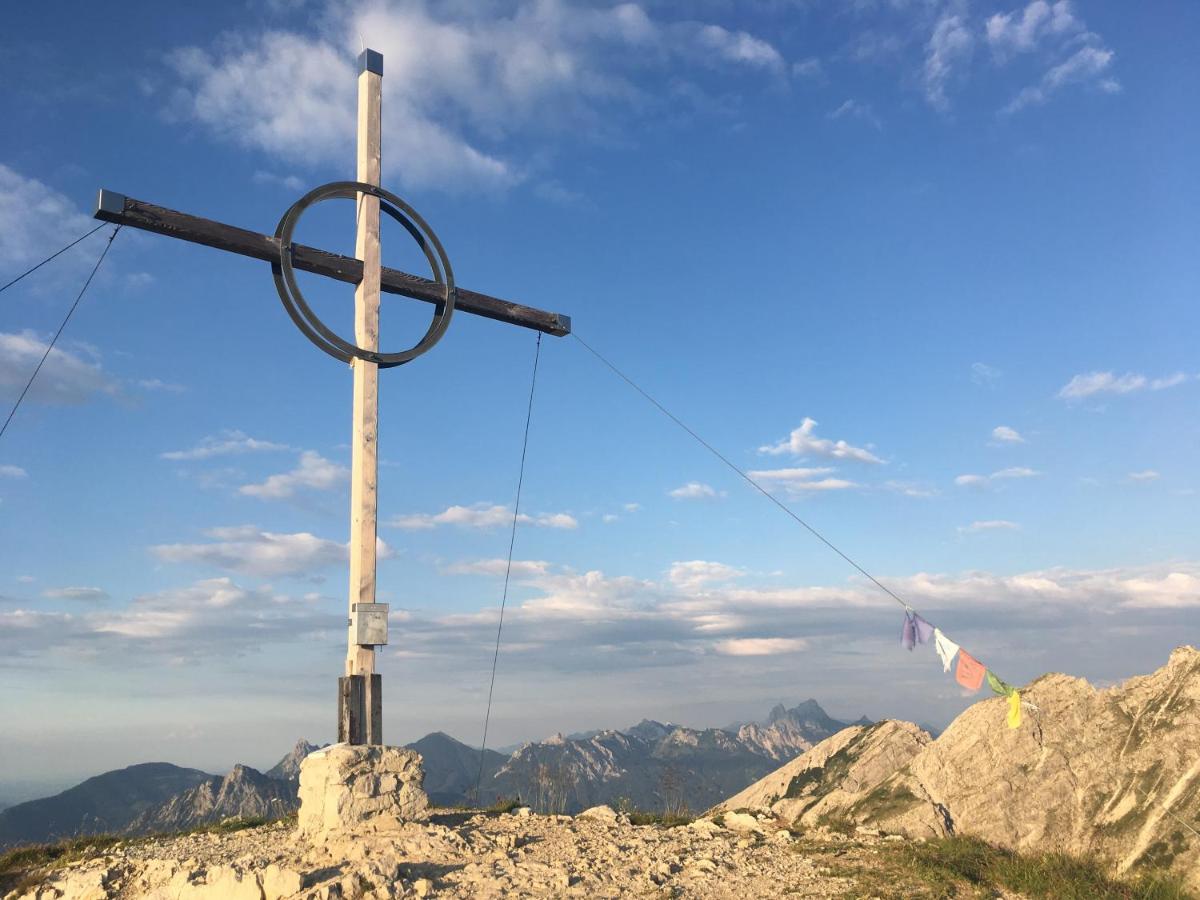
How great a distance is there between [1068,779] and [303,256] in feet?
41.5

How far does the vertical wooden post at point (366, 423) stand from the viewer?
456 inches

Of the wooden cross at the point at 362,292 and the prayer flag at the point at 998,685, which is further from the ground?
the wooden cross at the point at 362,292

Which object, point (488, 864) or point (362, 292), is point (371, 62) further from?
point (488, 864)

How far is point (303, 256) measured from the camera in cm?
1255

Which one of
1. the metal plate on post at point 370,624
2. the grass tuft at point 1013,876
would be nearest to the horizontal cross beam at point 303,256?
the metal plate on post at point 370,624

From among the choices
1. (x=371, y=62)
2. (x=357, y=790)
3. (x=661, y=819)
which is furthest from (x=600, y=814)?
(x=371, y=62)

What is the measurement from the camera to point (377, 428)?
12.4m

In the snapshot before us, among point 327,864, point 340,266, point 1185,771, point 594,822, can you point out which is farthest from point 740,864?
point 340,266

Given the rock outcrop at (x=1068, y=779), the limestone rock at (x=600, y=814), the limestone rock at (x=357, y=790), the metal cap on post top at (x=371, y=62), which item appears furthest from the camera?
the metal cap on post top at (x=371, y=62)

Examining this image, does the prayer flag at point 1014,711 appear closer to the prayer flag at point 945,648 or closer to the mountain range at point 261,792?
the prayer flag at point 945,648

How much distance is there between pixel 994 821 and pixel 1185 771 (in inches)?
90.4

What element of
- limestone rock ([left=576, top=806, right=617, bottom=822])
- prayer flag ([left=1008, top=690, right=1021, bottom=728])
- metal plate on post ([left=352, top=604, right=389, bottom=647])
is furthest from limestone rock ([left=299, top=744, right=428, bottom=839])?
prayer flag ([left=1008, top=690, right=1021, bottom=728])

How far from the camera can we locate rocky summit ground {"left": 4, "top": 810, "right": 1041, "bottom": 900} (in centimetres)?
841

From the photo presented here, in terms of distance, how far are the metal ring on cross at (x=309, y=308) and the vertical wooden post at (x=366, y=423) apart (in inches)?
6.8
